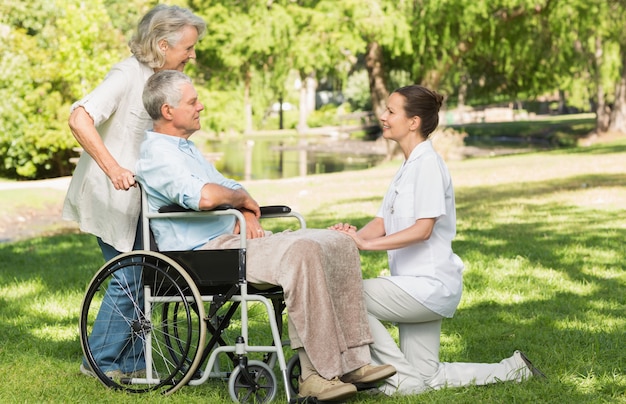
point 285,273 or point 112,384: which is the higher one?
point 285,273

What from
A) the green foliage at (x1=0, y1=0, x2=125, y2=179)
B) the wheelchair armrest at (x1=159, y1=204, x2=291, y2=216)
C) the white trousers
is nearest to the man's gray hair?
the wheelchair armrest at (x1=159, y1=204, x2=291, y2=216)

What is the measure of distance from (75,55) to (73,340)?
19.6m

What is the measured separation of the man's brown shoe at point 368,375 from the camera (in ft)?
13.0

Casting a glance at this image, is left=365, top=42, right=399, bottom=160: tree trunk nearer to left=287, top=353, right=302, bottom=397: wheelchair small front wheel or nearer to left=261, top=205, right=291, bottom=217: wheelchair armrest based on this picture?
left=261, top=205, right=291, bottom=217: wheelchair armrest

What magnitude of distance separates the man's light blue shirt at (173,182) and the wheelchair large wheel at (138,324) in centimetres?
15

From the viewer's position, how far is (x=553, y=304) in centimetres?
631

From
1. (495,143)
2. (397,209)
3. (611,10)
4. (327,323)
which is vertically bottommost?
(495,143)

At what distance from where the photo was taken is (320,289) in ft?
12.5

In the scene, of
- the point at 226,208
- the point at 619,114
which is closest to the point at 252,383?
the point at 226,208

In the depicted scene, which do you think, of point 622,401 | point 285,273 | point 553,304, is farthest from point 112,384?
point 553,304

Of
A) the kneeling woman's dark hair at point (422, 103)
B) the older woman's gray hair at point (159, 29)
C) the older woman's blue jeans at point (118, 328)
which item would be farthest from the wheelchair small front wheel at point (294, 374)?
the older woman's gray hair at point (159, 29)

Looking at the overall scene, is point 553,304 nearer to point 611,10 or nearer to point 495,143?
point 611,10

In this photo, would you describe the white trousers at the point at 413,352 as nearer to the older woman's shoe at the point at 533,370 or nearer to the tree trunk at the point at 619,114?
the older woman's shoe at the point at 533,370

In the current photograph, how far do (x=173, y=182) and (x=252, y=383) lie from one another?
0.90 metres
